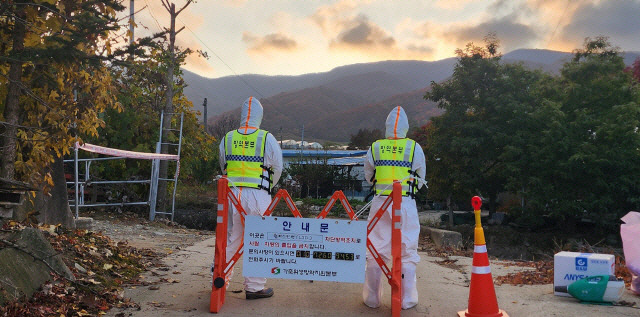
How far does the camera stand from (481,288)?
5844 millimetres

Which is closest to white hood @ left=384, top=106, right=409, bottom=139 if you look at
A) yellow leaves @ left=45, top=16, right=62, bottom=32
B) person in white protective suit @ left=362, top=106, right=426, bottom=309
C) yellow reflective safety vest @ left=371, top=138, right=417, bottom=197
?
person in white protective suit @ left=362, top=106, right=426, bottom=309

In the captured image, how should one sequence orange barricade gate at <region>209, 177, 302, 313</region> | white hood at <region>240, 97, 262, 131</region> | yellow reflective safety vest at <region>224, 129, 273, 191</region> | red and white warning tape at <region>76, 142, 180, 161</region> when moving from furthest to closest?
red and white warning tape at <region>76, 142, 180, 161</region>, white hood at <region>240, 97, 262, 131</region>, yellow reflective safety vest at <region>224, 129, 273, 191</region>, orange barricade gate at <region>209, 177, 302, 313</region>

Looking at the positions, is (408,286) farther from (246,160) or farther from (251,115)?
(251,115)

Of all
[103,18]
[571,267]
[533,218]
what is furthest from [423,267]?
[533,218]

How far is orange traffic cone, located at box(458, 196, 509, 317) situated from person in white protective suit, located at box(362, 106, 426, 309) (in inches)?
27.3

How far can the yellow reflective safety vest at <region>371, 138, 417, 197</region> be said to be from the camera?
657 cm

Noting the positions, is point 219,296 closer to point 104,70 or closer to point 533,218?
point 104,70

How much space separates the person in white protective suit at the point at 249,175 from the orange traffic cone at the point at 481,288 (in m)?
2.32

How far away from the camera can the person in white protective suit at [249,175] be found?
21.5ft

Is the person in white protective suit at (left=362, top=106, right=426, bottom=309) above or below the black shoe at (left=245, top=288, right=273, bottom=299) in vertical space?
above

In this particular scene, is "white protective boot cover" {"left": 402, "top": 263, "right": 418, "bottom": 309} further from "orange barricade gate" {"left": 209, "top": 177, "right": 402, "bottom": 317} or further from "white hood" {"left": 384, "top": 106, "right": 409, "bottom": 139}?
"white hood" {"left": 384, "top": 106, "right": 409, "bottom": 139}

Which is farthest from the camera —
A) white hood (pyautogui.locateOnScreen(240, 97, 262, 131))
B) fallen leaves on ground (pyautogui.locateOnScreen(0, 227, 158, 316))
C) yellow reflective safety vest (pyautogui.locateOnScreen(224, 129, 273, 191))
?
white hood (pyautogui.locateOnScreen(240, 97, 262, 131))

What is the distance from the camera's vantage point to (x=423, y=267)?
9984 mm

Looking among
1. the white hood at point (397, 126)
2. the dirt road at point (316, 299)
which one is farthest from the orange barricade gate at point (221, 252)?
the white hood at point (397, 126)
